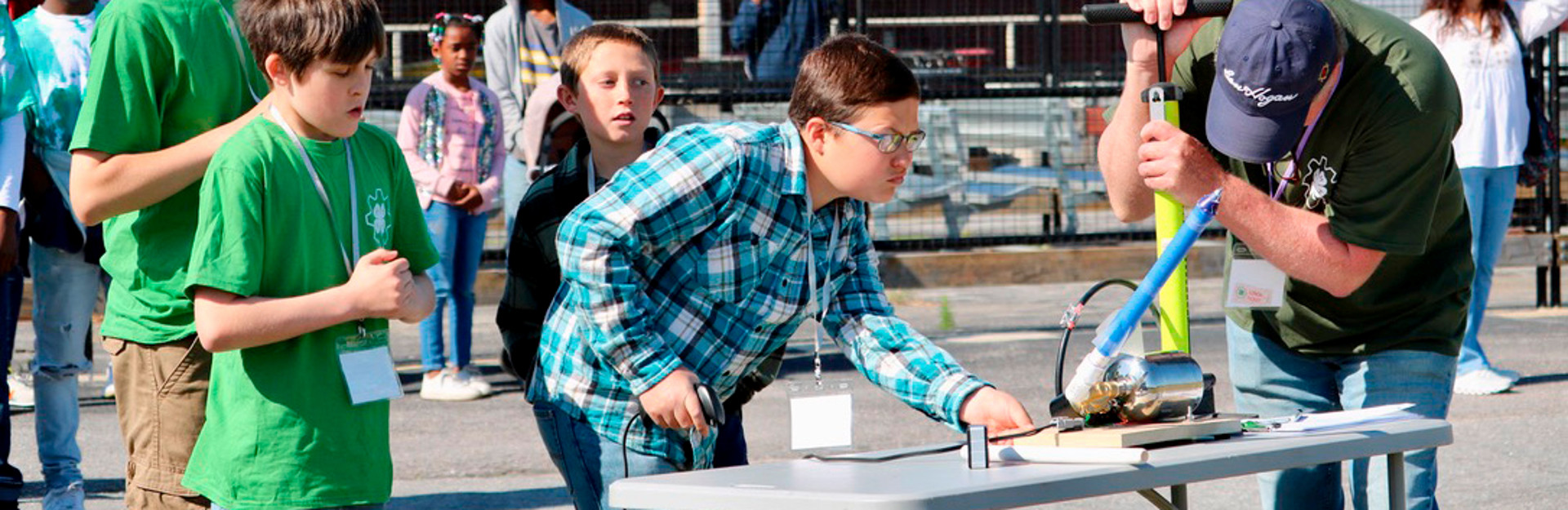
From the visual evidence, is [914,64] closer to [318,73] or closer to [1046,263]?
[1046,263]

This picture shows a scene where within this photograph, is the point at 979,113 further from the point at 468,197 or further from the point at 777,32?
the point at 468,197

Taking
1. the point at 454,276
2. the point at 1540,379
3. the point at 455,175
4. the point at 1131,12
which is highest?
the point at 1131,12

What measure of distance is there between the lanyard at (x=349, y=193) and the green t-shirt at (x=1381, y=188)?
1.72m

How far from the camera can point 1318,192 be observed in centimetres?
372

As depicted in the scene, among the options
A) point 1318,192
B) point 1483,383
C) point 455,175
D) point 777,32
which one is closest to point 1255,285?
point 1318,192

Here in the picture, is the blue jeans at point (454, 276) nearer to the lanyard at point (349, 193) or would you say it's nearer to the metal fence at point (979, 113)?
the metal fence at point (979, 113)

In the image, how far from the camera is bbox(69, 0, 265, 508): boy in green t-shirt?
144 inches

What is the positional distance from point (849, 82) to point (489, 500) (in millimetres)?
3011

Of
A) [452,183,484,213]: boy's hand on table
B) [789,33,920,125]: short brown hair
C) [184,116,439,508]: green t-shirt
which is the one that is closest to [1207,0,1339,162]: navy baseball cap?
[789,33,920,125]: short brown hair

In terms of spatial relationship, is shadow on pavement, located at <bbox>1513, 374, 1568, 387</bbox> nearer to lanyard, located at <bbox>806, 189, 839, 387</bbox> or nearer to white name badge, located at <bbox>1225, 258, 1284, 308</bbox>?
white name badge, located at <bbox>1225, 258, 1284, 308</bbox>

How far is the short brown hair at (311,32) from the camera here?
3.37 metres

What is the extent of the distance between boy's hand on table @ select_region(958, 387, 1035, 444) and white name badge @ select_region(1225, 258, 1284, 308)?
2.63ft

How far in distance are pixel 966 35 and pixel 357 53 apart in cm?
910

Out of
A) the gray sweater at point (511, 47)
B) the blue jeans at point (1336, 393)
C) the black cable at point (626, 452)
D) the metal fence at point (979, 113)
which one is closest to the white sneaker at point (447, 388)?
the gray sweater at point (511, 47)
